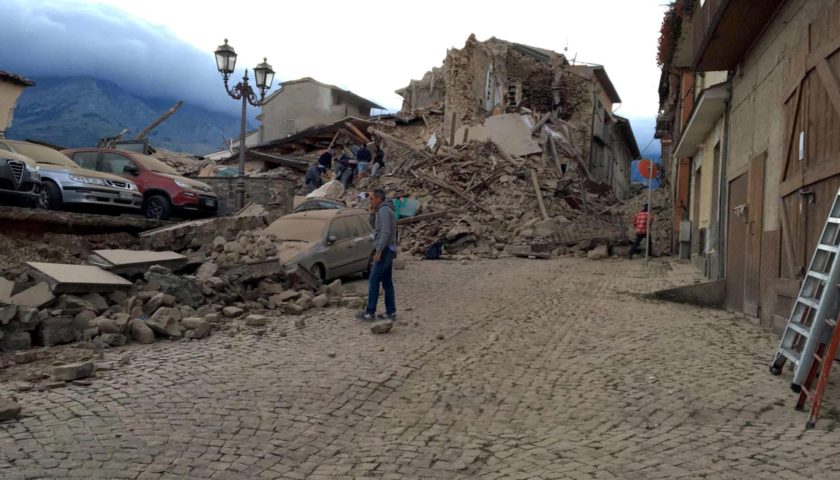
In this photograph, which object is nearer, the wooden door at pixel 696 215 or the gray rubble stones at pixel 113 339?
the gray rubble stones at pixel 113 339

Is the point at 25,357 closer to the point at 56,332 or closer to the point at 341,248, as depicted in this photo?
the point at 56,332

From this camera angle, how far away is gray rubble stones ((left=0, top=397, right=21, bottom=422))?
4664 millimetres

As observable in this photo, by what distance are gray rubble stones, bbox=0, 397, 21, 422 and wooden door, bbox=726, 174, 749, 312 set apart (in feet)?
29.2

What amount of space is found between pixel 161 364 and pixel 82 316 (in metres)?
1.93

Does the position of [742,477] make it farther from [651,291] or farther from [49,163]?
[49,163]

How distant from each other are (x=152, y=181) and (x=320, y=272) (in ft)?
18.9

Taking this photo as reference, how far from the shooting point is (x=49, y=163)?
1396 centimetres

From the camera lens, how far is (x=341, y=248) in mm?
13000

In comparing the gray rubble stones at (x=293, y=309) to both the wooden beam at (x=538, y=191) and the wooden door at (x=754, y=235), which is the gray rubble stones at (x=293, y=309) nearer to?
the wooden door at (x=754, y=235)

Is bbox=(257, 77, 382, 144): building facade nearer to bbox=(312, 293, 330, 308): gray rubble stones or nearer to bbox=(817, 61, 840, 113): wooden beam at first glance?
bbox=(312, 293, 330, 308): gray rubble stones

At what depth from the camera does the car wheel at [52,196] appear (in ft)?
43.9

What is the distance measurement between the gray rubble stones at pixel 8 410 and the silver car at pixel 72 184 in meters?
9.73

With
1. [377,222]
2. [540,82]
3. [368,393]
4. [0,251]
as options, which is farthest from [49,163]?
[540,82]

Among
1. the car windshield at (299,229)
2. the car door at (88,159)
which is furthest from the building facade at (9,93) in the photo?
the car windshield at (299,229)
